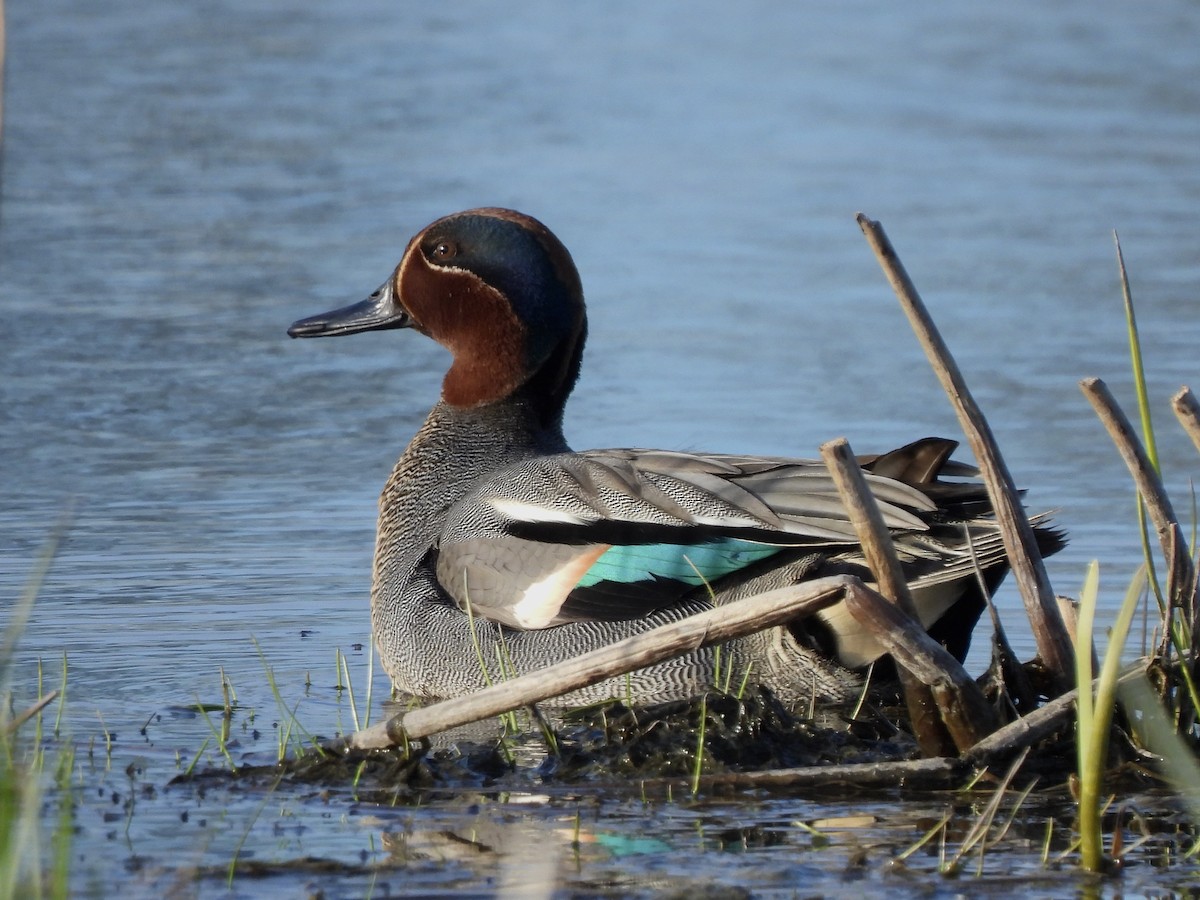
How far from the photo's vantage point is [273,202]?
13.1m

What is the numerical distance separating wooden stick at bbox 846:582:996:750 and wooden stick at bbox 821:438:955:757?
0.16 ft

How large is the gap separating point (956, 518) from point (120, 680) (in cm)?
234

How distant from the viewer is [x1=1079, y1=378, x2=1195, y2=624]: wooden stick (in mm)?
4441

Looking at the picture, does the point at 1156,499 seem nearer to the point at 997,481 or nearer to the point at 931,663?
Result: the point at 997,481

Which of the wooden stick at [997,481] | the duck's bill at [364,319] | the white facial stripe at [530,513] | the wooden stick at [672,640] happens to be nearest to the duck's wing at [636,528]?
the white facial stripe at [530,513]

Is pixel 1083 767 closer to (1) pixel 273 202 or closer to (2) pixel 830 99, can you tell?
(1) pixel 273 202

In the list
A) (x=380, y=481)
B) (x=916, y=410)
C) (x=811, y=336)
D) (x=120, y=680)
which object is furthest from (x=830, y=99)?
(x=120, y=680)

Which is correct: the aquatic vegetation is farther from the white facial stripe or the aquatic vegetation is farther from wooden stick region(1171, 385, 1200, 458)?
wooden stick region(1171, 385, 1200, 458)

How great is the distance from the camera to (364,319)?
22.7 feet

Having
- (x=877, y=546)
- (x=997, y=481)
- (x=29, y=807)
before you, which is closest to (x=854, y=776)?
(x=877, y=546)

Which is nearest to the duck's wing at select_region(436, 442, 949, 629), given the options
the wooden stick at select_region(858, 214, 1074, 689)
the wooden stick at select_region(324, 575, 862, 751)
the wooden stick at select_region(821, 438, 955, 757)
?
the wooden stick at select_region(858, 214, 1074, 689)

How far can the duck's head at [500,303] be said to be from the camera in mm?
6402

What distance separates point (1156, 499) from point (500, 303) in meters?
2.47

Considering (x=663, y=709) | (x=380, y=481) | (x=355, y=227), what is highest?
(x=355, y=227)
